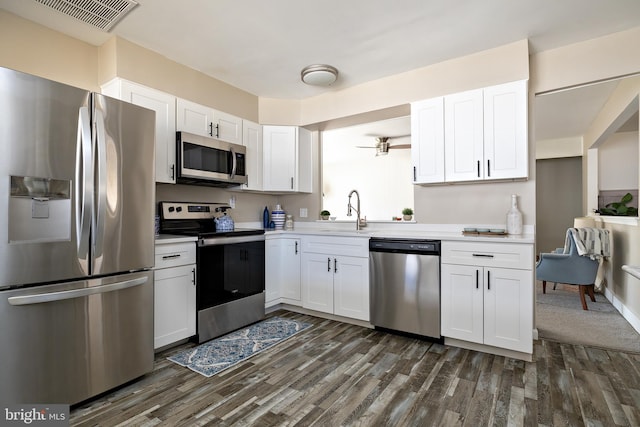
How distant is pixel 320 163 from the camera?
4234 millimetres

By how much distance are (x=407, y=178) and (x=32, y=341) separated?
6495 millimetres

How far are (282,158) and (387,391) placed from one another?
276cm

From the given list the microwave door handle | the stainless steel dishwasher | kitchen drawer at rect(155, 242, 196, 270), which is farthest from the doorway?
kitchen drawer at rect(155, 242, 196, 270)

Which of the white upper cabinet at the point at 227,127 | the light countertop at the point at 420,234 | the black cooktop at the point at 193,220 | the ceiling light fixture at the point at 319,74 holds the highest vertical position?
the ceiling light fixture at the point at 319,74

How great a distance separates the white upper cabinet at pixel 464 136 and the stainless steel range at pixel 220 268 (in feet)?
6.52

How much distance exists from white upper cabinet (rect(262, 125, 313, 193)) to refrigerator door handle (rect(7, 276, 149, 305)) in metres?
2.04

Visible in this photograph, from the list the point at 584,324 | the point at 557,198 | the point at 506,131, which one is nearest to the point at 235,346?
the point at 506,131

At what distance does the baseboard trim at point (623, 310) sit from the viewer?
3035 millimetres

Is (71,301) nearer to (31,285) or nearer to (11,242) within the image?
(31,285)

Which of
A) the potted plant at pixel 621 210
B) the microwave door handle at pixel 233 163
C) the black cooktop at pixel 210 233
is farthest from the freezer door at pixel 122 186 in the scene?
the potted plant at pixel 621 210

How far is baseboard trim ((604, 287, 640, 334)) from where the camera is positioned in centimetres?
303

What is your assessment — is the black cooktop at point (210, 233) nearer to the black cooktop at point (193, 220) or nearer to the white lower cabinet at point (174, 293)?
the black cooktop at point (193, 220)

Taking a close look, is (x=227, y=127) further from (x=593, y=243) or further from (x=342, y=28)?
(x=593, y=243)

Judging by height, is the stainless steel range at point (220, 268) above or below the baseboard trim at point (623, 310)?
above
